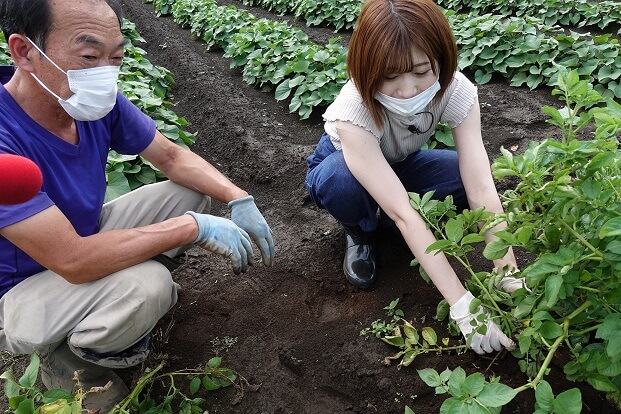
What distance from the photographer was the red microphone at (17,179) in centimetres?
132

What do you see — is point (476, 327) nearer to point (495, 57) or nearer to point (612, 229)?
point (612, 229)

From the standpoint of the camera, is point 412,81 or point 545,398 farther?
point 412,81

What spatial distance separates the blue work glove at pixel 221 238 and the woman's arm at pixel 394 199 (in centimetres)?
46

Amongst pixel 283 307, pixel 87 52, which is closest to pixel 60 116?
pixel 87 52

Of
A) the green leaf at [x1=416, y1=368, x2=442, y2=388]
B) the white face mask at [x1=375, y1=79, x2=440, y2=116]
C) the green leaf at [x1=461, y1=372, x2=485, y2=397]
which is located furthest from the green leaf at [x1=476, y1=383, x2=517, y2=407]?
the white face mask at [x1=375, y1=79, x2=440, y2=116]

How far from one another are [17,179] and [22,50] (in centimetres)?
45

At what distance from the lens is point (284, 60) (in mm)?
4504

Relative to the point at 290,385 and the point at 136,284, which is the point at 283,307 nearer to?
the point at 290,385

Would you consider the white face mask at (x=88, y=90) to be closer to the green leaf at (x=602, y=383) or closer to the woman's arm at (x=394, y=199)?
the woman's arm at (x=394, y=199)

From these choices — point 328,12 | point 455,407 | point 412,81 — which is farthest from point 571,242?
point 328,12

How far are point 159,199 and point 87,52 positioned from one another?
2.11ft

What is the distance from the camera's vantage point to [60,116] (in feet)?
5.55

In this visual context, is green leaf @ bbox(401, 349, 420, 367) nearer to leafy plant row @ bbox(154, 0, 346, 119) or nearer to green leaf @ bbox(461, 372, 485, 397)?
green leaf @ bbox(461, 372, 485, 397)

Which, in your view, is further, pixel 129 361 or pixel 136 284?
pixel 129 361
